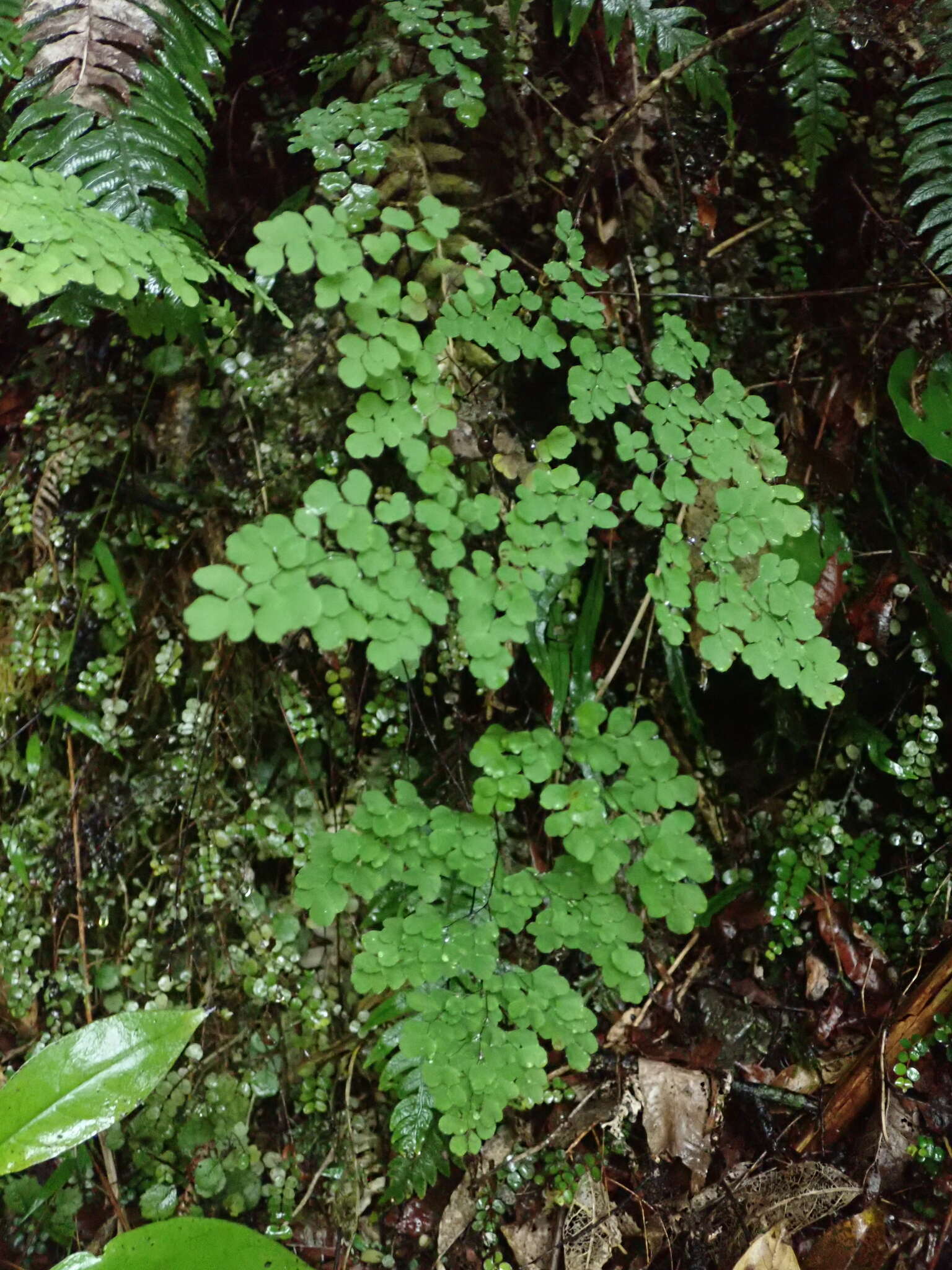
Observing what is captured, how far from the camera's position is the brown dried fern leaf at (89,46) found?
1561 mm

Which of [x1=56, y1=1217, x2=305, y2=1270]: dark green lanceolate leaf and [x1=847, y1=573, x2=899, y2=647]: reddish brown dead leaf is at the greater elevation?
[x1=847, y1=573, x2=899, y2=647]: reddish brown dead leaf

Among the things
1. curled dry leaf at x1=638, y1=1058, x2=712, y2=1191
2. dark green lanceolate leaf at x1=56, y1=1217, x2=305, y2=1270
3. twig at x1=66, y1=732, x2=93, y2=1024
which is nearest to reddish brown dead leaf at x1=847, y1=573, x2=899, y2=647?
curled dry leaf at x1=638, y1=1058, x2=712, y2=1191

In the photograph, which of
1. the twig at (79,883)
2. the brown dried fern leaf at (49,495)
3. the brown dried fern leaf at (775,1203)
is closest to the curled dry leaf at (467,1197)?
the brown dried fern leaf at (775,1203)

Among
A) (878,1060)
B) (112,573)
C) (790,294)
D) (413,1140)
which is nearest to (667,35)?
(790,294)

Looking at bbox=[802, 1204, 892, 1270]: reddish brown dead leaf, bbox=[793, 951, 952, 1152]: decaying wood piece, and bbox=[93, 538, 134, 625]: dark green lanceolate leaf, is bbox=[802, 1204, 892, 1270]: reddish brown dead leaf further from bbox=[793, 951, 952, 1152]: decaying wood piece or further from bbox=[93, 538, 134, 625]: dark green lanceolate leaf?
bbox=[93, 538, 134, 625]: dark green lanceolate leaf

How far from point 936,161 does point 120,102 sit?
5.11 feet

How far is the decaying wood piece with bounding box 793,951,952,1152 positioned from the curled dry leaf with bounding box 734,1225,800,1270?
176 millimetres

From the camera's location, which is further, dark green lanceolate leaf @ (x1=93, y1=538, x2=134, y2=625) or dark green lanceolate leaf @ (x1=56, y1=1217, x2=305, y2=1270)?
dark green lanceolate leaf @ (x1=93, y1=538, x2=134, y2=625)

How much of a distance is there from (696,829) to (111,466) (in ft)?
4.96

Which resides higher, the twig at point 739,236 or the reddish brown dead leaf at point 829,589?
the twig at point 739,236

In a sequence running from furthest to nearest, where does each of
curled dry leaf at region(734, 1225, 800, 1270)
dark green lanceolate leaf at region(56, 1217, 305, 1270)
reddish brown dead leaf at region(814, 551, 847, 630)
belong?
reddish brown dead leaf at region(814, 551, 847, 630) → curled dry leaf at region(734, 1225, 800, 1270) → dark green lanceolate leaf at region(56, 1217, 305, 1270)

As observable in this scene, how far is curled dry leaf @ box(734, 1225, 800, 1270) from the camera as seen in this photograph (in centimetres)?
148

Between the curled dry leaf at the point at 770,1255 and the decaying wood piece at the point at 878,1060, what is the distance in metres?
0.18

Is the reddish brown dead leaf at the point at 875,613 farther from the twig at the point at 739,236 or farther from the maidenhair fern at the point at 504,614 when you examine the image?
the twig at the point at 739,236
